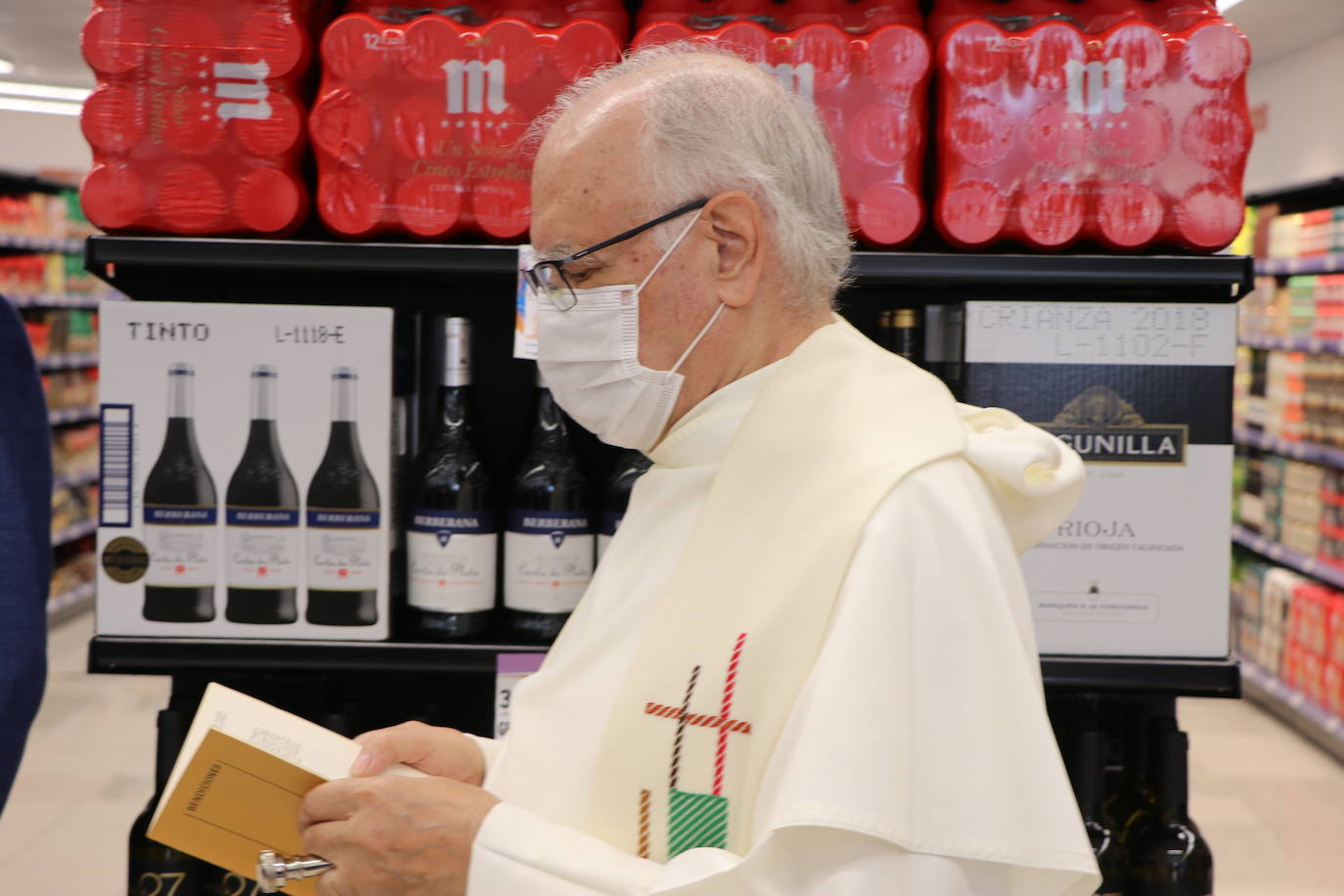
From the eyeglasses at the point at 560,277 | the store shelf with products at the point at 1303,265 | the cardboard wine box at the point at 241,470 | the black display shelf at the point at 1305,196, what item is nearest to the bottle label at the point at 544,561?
the cardboard wine box at the point at 241,470

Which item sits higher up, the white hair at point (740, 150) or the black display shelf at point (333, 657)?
the white hair at point (740, 150)

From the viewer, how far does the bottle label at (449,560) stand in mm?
1753

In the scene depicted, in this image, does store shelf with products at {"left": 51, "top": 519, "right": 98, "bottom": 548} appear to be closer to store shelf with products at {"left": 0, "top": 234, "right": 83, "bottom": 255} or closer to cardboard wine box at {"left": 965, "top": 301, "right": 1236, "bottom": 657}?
store shelf with products at {"left": 0, "top": 234, "right": 83, "bottom": 255}

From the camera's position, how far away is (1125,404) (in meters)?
1.73

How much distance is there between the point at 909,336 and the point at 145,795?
4.35m

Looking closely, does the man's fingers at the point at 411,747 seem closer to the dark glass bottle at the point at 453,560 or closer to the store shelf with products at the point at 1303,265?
the dark glass bottle at the point at 453,560

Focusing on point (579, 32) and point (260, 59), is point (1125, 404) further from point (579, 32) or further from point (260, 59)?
point (260, 59)

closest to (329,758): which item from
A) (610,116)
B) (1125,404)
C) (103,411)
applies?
(610,116)

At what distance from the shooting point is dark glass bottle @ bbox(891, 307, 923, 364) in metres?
1.86

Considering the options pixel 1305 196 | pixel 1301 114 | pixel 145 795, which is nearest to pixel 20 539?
pixel 145 795

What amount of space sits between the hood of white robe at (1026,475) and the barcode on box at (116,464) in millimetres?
1220

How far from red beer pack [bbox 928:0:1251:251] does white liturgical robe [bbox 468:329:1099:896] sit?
0.71m

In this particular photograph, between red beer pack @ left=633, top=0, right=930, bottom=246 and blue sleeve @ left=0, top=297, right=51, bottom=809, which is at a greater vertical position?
red beer pack @ left=633, top=0, right=930, bottom=246

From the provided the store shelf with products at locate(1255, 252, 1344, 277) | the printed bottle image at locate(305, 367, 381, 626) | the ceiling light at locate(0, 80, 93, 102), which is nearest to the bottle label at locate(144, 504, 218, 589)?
the printed bottle image at locate(305, 367, 381, 626)
